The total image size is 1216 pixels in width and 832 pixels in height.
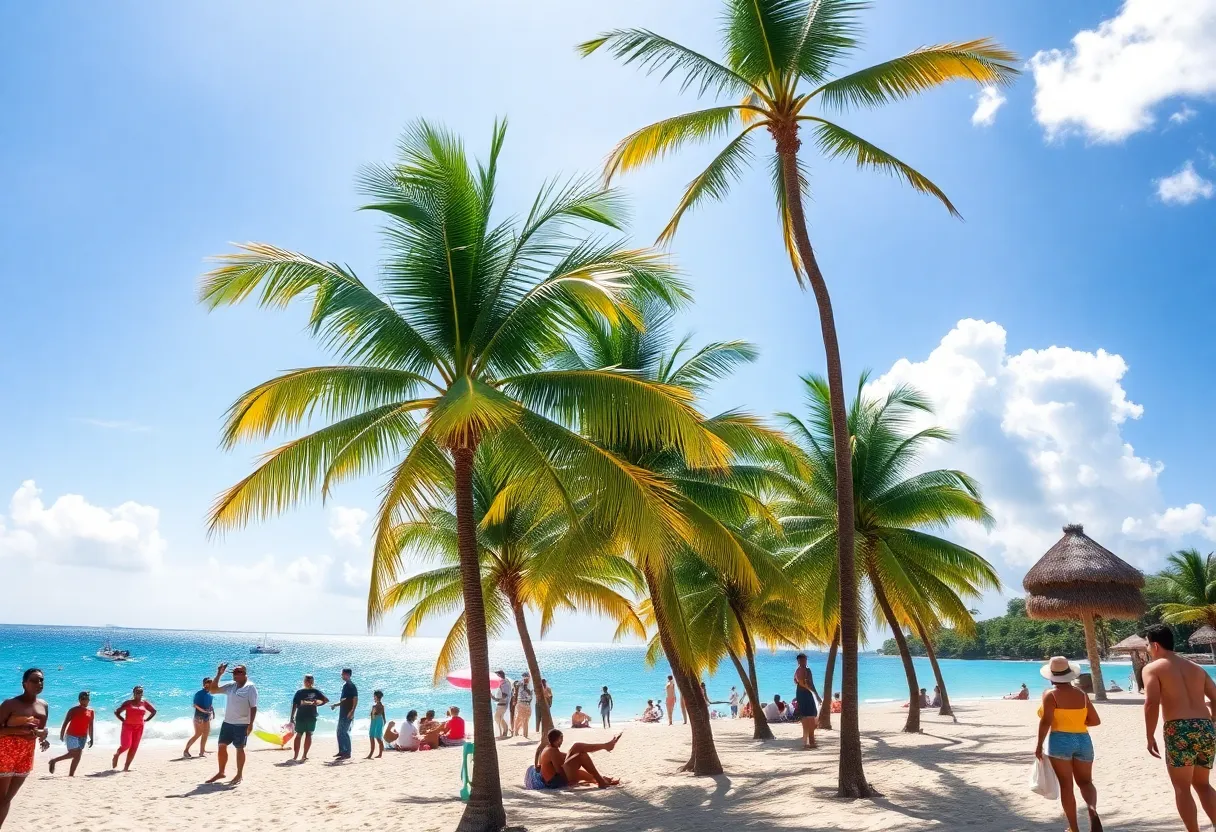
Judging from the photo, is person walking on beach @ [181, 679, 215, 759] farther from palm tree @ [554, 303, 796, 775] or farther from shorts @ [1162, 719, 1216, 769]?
shorts @ [1162, 719, 1216, 769]

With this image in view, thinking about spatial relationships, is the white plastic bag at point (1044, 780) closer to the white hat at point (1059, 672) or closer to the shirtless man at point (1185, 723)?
the white hat at point (1059, 672)

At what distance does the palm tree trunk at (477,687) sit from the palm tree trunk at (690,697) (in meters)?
3.72

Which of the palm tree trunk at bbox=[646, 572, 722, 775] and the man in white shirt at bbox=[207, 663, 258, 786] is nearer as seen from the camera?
the man in white shirt at bbox=[207, 663, 258, 786]

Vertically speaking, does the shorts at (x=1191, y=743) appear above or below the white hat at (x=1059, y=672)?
below

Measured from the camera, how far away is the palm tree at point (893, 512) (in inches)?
676

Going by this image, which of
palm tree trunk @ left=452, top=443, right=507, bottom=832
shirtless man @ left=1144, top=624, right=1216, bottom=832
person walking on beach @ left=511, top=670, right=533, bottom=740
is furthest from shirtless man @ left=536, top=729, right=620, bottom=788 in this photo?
person walking on beach @ left=511, top=670, right=533, bottom=740

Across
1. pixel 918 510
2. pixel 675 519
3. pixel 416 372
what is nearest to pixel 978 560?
pixel 918 510

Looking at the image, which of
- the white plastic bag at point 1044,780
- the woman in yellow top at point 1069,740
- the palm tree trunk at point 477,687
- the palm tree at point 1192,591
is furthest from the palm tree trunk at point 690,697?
the palm tree at point 1192,591

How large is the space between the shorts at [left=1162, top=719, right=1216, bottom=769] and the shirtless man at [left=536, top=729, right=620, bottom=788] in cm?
744

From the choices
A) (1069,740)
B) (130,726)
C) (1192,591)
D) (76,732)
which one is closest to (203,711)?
(130,726)

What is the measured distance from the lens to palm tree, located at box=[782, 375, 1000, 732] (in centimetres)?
1717

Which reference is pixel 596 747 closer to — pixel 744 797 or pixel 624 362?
pixel 744 797

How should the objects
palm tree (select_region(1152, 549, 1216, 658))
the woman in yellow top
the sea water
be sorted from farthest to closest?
the sea water → palm tree (select_region(1152, 549, 1216, 658)) → the woman in yellow top

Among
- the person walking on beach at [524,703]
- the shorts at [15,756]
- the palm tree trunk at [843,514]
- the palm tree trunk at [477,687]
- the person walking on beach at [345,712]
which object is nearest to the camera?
the shorts at [15,756]
